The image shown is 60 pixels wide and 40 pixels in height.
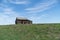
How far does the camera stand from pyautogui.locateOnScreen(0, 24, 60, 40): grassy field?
41.1 feet

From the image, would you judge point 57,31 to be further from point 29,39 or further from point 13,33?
point 13,33

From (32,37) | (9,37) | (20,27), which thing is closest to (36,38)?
(32,37)

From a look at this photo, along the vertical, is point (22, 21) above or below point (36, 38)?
above

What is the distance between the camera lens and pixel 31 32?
1373 cm

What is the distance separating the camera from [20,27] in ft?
49.7

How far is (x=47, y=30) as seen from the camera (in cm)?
1421

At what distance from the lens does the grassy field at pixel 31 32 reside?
12.5 metres

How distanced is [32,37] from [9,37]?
188 cm

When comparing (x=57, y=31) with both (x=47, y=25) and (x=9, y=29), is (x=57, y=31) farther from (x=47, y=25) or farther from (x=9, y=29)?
(x=9, y=29)

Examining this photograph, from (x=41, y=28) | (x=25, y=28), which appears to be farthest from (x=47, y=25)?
(x=25, y=28)

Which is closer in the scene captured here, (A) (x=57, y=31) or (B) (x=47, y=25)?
(A) (x=57, y=31)

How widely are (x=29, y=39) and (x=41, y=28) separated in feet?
9.81

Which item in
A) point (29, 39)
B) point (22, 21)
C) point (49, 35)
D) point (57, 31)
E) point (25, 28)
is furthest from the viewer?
point (22, 21)

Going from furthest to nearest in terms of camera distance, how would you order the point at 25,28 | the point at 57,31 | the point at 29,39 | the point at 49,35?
the point at 25,28 < the point at 57,31 < the point at 49,35 < the point at 29,39
